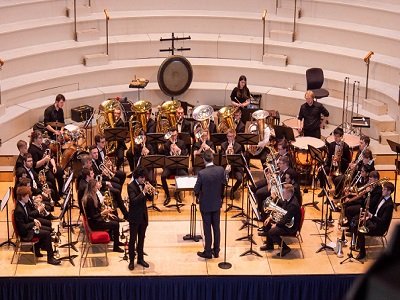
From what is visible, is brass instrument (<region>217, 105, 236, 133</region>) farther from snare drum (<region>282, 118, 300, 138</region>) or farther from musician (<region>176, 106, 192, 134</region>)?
snare drum (<region>282, 118, 300, 138</region>)

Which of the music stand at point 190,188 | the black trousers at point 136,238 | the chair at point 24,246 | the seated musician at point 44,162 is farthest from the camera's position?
the seated musician at point 44,162

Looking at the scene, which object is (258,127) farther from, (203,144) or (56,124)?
(56,124)

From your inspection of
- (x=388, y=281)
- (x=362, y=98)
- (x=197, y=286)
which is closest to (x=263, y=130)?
(x=362, y=98)

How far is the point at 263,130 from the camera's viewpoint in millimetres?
10812

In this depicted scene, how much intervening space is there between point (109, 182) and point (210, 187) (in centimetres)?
191

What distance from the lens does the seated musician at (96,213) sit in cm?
790

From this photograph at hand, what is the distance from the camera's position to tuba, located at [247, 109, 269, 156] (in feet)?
A: 35.0

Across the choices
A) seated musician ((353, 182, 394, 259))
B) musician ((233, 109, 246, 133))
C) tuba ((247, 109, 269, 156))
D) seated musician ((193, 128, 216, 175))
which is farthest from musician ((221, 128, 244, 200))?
seated musician ((353, 182, 394, 259))

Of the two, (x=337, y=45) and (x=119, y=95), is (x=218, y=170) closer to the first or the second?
(x=119, y=95)

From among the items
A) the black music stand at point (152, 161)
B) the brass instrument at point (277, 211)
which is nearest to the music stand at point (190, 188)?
the black music stand at point (152, 161)

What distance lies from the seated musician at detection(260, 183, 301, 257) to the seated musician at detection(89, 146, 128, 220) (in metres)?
1.99

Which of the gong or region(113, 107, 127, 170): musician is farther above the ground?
the gong

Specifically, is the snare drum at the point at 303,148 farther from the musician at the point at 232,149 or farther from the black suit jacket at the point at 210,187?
the black suit jacket at the point at 210,187

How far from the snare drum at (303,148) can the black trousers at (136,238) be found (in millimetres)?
3328
